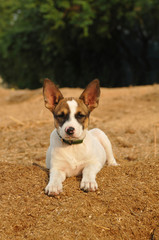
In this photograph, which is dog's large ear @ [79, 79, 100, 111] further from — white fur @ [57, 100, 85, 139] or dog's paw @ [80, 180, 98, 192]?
dog's paw @ [80, 180, 98, 192]

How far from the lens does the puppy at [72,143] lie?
3.98 m

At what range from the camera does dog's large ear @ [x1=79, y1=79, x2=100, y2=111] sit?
443 cm

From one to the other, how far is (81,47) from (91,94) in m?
19.4

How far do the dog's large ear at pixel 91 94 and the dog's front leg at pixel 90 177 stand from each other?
2.56ft

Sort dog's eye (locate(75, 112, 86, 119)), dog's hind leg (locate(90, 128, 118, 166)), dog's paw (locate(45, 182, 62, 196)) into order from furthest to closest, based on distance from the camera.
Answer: dog's hind leg (locate(90, 128, 118, 166)), dog's eye (locate(75, 112, 86, 119)), dog's paw (locate(45, 182, 62, 196))

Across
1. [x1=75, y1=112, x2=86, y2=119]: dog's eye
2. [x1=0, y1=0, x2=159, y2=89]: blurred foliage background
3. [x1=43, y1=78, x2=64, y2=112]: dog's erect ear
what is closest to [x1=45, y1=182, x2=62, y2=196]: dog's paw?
[x1=75, y1=112, x2=86, y2=119]: dog's eye

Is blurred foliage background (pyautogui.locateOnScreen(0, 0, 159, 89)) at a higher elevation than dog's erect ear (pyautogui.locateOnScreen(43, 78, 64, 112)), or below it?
below

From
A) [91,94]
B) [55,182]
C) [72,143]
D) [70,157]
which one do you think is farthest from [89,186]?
[91,94]

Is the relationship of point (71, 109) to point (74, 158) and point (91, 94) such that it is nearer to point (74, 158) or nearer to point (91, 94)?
point (91, 94)

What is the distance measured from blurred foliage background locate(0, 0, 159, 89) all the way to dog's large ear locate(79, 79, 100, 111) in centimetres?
1493

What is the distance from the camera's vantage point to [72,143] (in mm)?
4266

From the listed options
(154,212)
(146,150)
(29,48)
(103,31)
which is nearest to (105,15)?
(103,31)

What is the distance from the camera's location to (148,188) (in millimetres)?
4129

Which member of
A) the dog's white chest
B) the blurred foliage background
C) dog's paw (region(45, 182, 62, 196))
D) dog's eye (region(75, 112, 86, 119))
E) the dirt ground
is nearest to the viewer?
the dirt ground
